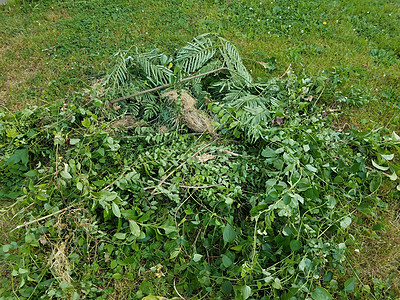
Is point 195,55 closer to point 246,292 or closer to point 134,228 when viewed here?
point 134,228

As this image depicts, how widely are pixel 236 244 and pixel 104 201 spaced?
3.15 ft

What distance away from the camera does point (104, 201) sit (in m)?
2.10

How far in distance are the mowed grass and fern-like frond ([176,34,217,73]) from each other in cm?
69

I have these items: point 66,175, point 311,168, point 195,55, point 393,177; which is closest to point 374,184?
point 393,177

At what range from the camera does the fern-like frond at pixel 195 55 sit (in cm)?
319

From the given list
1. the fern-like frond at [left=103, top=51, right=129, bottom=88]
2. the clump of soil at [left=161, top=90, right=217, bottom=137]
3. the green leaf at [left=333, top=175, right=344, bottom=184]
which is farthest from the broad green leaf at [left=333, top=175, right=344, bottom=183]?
the fern-like frond at [left=103, top=51, right=129, bottom=88]

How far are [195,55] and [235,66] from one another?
0.44 metres

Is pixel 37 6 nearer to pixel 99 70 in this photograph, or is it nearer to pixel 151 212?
pixel 99 70

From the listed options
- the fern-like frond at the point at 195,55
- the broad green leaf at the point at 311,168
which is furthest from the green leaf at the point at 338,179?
A: the fern-like frond at the point at 195,55

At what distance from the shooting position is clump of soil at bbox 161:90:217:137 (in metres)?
2.71

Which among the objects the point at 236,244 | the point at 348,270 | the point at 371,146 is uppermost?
the point at 371,146

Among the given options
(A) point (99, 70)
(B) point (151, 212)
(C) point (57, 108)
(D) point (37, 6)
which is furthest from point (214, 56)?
(D) point (37, 6)

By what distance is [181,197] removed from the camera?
2.41 meters

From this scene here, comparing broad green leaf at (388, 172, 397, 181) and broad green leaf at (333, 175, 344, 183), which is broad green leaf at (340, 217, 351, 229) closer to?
broad green leaf at (333, 175, 344, 183)
